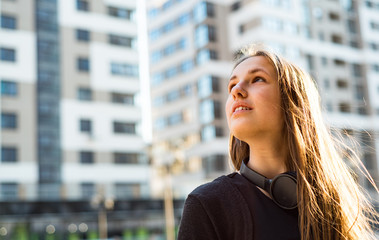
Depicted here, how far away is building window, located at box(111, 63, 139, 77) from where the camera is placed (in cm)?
3366

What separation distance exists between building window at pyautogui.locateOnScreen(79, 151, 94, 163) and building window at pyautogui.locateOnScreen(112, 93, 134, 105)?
414 cm

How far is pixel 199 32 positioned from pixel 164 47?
586cm

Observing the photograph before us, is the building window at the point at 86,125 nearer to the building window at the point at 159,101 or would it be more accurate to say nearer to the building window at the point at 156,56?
the building window at the point at 159,101

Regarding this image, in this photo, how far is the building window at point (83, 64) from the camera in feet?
106

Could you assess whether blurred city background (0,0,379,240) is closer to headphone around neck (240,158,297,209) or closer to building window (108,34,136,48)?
building window (108,34,136,48)

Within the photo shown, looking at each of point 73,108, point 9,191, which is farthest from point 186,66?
point 9,191

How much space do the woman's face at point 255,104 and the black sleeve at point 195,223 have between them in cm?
28

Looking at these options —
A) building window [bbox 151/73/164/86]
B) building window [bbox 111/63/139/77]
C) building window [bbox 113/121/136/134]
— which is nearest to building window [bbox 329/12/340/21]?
building window [bbox 151/73/164/86]

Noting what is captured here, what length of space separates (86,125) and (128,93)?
3.87 meters

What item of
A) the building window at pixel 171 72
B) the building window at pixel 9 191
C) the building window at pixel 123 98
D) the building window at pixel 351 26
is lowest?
the building window at pixel 9 191

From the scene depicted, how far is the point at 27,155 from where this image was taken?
1138 inches

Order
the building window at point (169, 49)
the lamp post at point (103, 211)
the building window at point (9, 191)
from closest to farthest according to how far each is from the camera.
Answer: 1. the building window at point (9, 191)
2. the lamp post at point (103, 211)
3. the building window at point (169, 49)

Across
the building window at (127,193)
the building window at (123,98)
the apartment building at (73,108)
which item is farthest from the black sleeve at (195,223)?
the building window at (123,98)

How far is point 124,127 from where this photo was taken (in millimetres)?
33125
